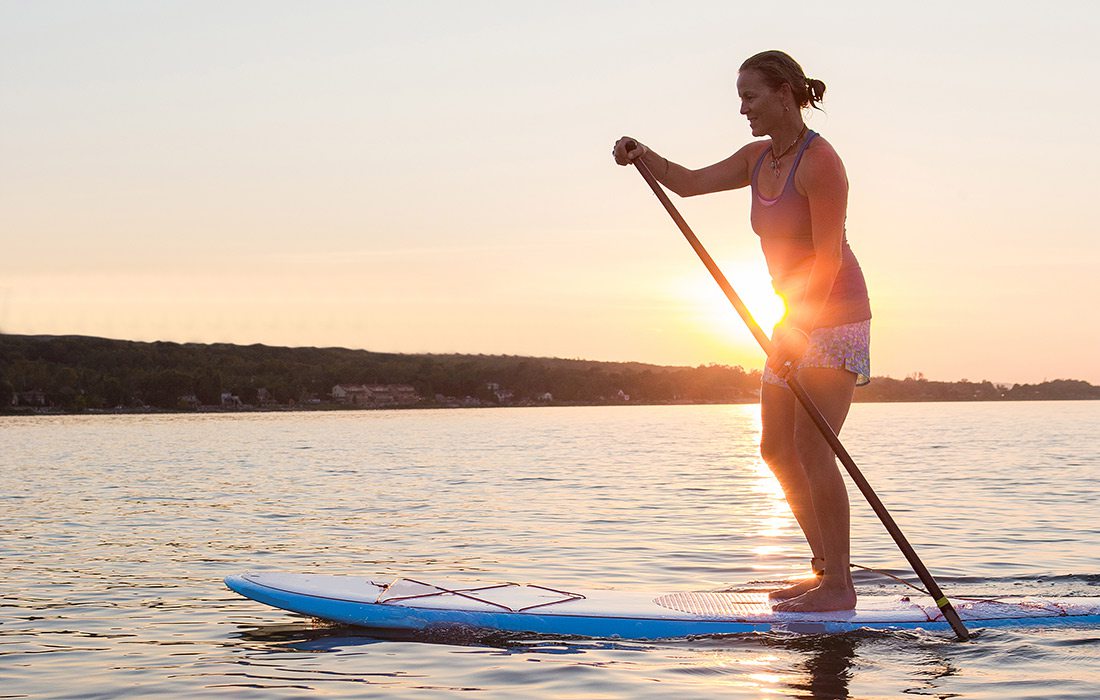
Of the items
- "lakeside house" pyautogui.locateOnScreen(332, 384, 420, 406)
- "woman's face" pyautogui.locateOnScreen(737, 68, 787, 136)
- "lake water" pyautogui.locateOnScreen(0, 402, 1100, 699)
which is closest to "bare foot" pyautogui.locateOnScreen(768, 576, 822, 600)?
"lake water" pyautogui.locateOnScreen(0, 402, 1100, 699)

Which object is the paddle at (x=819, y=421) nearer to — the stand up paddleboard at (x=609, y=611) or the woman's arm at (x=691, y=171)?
the woman's arm at (x=691, y=171)

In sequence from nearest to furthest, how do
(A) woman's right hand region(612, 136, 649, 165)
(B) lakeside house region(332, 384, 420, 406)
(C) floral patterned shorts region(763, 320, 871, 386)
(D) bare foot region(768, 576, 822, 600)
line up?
(C) floral patterned shorts region(763, 320, 871, 386), (A) woman's right hand region(612, 136, 649, 165), (D) bare foot region(768, 576, 822, 600), (B) lakeside house region(332, 384, 420, 406)

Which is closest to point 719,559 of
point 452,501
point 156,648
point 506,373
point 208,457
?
point 156,648

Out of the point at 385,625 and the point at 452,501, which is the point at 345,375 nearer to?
the point at 452,501

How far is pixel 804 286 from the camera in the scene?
5.63 m

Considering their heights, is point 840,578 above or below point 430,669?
above

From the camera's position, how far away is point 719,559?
10.8 meters

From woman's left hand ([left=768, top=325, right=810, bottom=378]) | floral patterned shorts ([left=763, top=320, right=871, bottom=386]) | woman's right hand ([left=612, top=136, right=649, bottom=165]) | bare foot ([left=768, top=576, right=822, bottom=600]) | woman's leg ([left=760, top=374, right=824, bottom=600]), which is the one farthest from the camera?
bare foot ([left=768, top=576, right=822, bottom=600])

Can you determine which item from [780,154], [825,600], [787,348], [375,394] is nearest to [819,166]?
[780,154]

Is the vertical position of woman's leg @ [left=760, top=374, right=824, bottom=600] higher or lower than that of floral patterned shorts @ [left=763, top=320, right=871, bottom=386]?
lower

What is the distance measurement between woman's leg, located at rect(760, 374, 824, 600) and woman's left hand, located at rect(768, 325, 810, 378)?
0.31m

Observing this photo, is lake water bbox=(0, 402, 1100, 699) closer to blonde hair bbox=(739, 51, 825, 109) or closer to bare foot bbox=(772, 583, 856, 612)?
bare foot bbox=(772, 583, 856, 612)

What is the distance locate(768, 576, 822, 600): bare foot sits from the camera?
248 inches

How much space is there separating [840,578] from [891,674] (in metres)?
0.57
